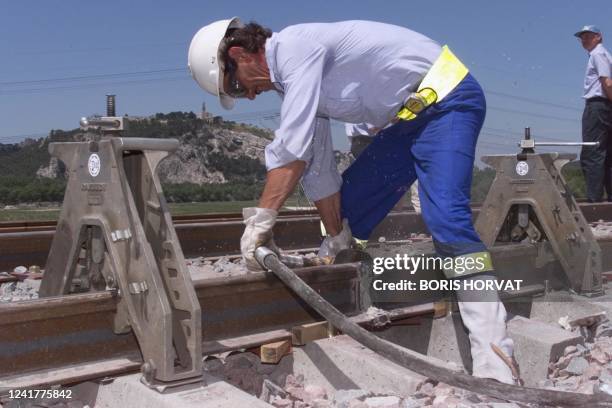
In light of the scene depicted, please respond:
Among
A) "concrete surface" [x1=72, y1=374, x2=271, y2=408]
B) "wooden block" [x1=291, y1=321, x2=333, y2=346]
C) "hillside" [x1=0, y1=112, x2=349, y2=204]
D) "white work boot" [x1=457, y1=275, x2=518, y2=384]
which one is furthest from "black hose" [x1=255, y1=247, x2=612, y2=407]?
"hillside" [x1=0, y1=112, x2=349, y2=204]

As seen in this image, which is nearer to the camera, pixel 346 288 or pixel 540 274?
pixel 346 288

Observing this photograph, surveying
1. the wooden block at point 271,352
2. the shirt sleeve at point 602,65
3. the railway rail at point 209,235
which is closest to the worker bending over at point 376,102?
the wooden block at point 271,352

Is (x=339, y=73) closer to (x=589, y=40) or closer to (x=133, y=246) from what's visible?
(x=133, y=246)

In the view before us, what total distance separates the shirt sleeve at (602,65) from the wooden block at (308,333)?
7.28 m

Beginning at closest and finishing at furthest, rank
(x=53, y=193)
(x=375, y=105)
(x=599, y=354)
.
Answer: (x=599, y=354) < (x=375, y=105) < (x=53, y=193)

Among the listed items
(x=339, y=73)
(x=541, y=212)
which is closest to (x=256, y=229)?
(x=339, y=73)

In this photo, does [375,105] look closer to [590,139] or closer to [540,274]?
[540,274]

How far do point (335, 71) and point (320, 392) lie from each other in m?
1.69

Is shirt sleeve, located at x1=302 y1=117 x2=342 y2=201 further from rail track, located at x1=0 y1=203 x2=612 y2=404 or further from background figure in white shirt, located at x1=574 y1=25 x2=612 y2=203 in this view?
background figure in white shirt, located at x1=574 y1=25 x2=612 y2=203

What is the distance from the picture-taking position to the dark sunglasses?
3740mm

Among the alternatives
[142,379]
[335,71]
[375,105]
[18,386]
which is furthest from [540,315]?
[18,386]

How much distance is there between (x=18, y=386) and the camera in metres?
2.50

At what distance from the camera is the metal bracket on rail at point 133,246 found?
2.68 meters

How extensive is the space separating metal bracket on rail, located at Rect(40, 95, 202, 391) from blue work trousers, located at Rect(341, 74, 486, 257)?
133cm
